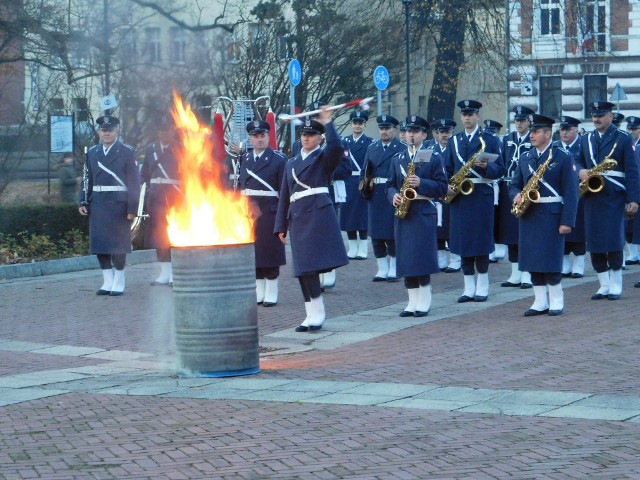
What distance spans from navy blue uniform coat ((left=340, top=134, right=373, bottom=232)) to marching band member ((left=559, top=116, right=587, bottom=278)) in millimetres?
3241

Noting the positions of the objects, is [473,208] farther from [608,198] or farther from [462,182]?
[608,198]

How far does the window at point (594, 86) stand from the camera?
46394 millimetres

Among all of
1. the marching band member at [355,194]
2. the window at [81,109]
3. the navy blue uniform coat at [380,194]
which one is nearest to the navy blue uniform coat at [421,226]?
the navy blue uniform coat at [380,194]

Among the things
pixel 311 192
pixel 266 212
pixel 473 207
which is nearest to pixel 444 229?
pixel 473 207

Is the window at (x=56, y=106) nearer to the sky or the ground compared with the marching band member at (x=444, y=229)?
nearer to the sky

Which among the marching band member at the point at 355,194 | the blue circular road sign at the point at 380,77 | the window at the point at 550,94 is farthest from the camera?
the window at the point at 550,94

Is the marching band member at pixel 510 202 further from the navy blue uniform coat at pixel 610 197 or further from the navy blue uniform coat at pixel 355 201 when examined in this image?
the navy blue uniform coat at pixel 355 201

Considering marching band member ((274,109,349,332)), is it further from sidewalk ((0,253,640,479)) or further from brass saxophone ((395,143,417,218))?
brass saxophone ((395,143,417,218))

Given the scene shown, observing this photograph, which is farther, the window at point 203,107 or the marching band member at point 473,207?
the marching band member at point 473,207

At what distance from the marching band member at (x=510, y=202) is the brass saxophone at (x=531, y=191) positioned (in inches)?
92.5

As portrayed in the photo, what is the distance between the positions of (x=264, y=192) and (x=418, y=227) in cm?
195

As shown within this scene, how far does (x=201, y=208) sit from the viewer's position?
10.2m

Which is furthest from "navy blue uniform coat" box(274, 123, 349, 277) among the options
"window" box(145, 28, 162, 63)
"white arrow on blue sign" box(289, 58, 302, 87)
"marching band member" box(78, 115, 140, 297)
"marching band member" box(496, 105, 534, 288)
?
"white arrow on blue sign" box(289, 58, 302, 87)

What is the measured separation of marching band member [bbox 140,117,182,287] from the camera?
52.8 ft
